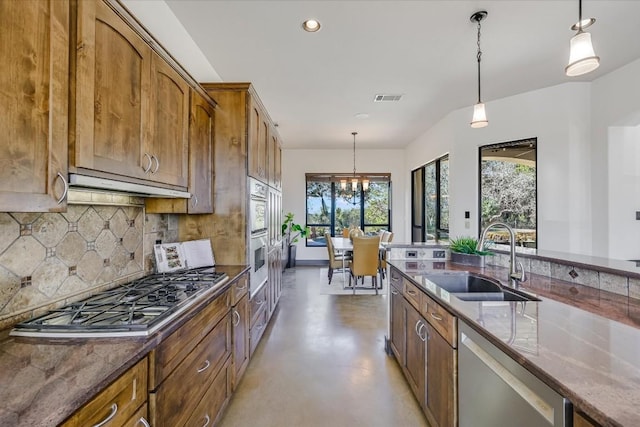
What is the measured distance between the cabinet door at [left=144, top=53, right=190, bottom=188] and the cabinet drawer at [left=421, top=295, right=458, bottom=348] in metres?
1.76

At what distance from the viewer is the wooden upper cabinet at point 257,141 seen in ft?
9.16

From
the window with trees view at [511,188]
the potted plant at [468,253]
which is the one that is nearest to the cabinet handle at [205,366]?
the potted plant at [468,253]

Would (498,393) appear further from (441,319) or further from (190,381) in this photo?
(190,381)

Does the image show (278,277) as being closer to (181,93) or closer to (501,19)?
(181,93)

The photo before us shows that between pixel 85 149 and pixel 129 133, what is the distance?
0.32m

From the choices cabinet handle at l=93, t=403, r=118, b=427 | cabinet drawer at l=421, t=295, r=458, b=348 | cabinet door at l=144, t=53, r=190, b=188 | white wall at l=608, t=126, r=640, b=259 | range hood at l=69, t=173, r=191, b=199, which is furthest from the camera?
white wall at l=608, t=126, r=640, b=259

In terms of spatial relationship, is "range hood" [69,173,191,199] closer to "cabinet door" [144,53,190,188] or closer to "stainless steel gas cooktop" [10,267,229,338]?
"cabinet door" [144,53,190,188]

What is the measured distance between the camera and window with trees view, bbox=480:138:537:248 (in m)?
4.09

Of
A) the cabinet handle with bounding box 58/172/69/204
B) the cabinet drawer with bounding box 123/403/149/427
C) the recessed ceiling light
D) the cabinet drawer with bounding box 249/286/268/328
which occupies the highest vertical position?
the recessed ceiling light

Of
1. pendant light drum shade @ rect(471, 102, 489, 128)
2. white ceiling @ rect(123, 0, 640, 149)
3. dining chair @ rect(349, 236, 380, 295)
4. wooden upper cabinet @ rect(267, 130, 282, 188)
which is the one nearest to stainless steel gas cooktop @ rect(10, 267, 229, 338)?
white ceiling @ rect(123, 0, 640, 149)

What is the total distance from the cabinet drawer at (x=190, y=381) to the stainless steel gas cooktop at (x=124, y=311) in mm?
259

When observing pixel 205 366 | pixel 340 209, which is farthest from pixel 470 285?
pixel 340 209

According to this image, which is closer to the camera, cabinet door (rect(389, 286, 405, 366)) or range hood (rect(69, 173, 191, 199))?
range hood (rect(69, 173, 191, 199))

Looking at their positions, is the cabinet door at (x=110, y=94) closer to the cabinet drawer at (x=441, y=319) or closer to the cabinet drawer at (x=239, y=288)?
the cabinet drawer at (x=239, y=288)
